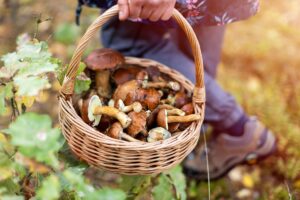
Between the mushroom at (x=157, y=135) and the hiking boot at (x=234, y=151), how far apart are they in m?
0.96

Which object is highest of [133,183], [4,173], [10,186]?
[4,173]

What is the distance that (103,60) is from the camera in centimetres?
160

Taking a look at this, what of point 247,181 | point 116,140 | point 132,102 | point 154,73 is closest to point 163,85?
point 154,73

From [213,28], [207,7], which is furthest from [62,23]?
[207,7]

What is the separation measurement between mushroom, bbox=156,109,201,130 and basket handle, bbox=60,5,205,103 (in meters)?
0.10

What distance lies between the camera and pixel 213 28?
207 centimetres

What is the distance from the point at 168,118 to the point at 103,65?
309 millimetres

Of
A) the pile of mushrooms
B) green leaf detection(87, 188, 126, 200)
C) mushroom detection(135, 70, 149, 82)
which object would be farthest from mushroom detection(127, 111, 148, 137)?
green leaf detection(87, 188, 126, 200)

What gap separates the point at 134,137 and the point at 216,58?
982mm

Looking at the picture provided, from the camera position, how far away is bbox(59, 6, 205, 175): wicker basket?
4.38 feet

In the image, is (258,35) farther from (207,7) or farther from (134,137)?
(134,137)

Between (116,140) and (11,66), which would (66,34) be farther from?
(116,140)

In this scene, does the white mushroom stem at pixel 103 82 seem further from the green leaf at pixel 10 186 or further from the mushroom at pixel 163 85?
the green leaf at pixel 10 186

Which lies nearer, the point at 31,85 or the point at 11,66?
the point at 31,85
